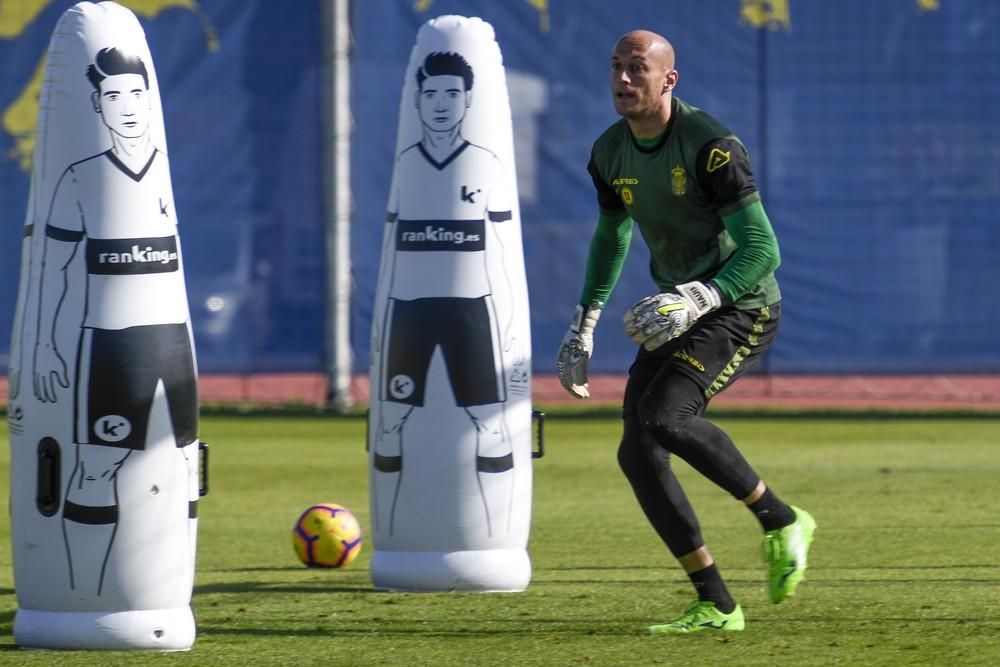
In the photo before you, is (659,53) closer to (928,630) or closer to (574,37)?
(928,630)

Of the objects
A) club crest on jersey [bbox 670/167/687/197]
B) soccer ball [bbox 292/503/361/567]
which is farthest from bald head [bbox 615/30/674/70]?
soccer ball [bbox 292/503/361/567]

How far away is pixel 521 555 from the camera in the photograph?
7000 millimetres

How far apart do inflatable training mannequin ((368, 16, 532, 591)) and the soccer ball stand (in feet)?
2.61

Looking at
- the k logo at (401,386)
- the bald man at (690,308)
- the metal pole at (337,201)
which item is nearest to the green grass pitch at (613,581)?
the bald man at (690,308)

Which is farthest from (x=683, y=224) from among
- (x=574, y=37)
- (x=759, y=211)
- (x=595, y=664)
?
(x=574, y=37)

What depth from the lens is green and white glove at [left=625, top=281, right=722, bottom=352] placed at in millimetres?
5508

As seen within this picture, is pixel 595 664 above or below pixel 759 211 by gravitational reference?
below

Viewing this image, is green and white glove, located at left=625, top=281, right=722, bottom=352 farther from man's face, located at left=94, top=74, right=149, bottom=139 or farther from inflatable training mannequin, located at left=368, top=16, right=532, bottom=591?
man's face, located at left=94, top=74, right=149, bottom=139

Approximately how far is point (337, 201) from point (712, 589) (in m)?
11.8

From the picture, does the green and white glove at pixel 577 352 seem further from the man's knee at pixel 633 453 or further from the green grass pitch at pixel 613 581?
the green grass pitch at pixel 613 581

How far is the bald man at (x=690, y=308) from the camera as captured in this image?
221 inches

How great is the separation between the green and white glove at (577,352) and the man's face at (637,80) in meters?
0.83

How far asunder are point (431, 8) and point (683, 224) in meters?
12.7

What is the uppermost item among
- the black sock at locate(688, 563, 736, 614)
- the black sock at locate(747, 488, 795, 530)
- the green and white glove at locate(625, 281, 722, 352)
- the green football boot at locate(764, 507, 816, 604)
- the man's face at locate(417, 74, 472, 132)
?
the man's face at locate(417, 74, 472, 132)
